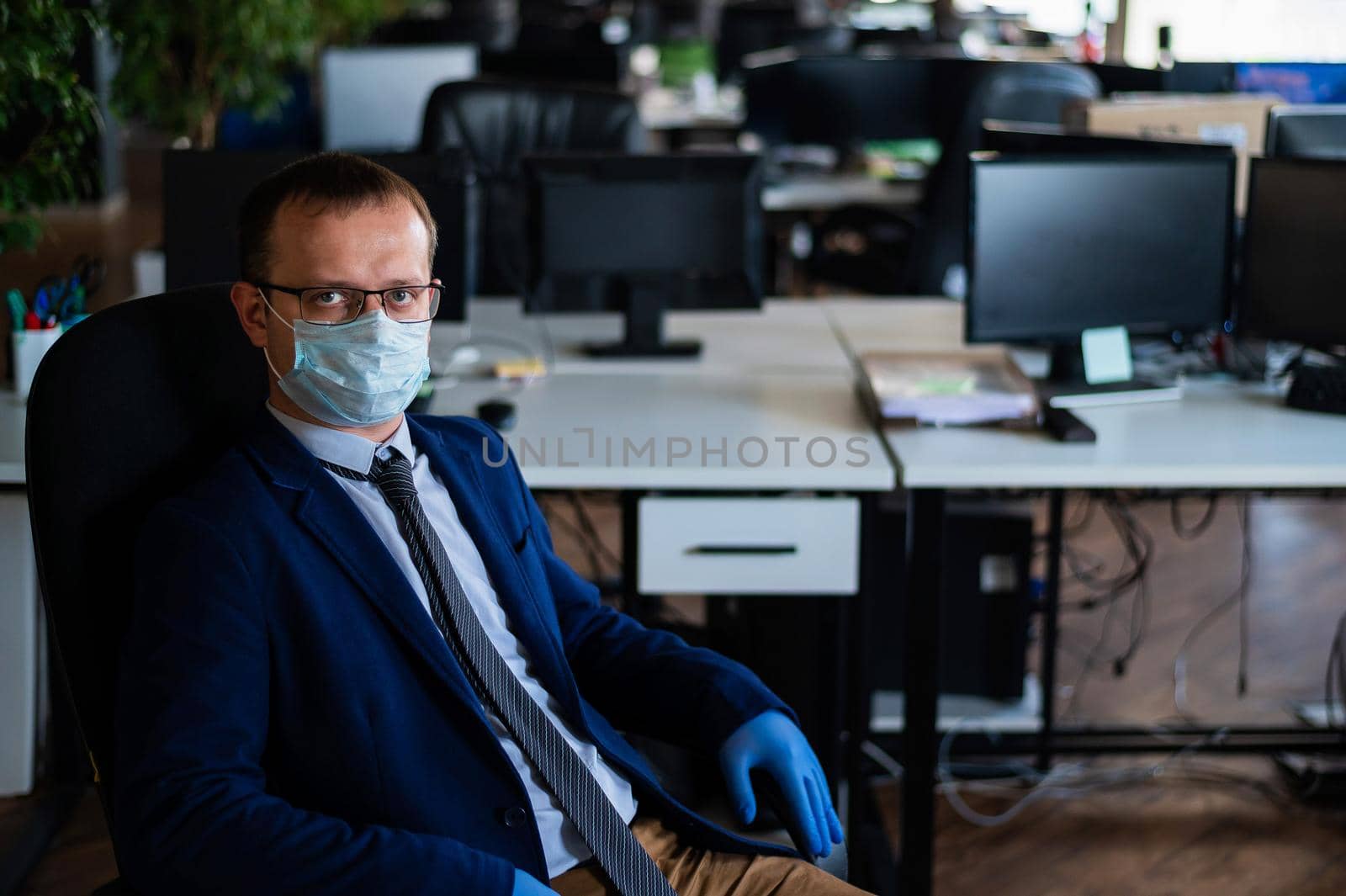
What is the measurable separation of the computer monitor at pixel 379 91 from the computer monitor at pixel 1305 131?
2.57 m

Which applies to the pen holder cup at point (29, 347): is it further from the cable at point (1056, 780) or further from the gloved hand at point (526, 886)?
the cable at point (1056, 780)

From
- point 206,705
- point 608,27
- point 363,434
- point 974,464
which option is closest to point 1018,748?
point 974,464

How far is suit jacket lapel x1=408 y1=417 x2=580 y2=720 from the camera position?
4.98 feet

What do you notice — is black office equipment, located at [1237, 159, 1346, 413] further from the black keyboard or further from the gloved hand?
the gloved hand

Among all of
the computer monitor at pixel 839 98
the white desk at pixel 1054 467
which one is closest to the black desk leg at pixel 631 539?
the white desk at pixel 1054 467

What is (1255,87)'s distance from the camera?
10.8 ft

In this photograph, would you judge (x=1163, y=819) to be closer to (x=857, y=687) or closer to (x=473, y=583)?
(x=857, y=687)

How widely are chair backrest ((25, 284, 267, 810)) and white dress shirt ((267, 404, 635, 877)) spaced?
0.34 ft

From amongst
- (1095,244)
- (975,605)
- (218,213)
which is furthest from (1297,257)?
(218,213)

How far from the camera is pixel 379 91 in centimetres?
458

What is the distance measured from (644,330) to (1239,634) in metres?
1.74

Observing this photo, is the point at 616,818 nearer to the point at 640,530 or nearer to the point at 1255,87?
the point at 640,530

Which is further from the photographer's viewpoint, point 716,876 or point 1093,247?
point 1093,247

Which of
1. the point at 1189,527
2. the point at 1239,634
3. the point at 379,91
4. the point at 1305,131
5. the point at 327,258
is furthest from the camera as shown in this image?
the point at 379,91
